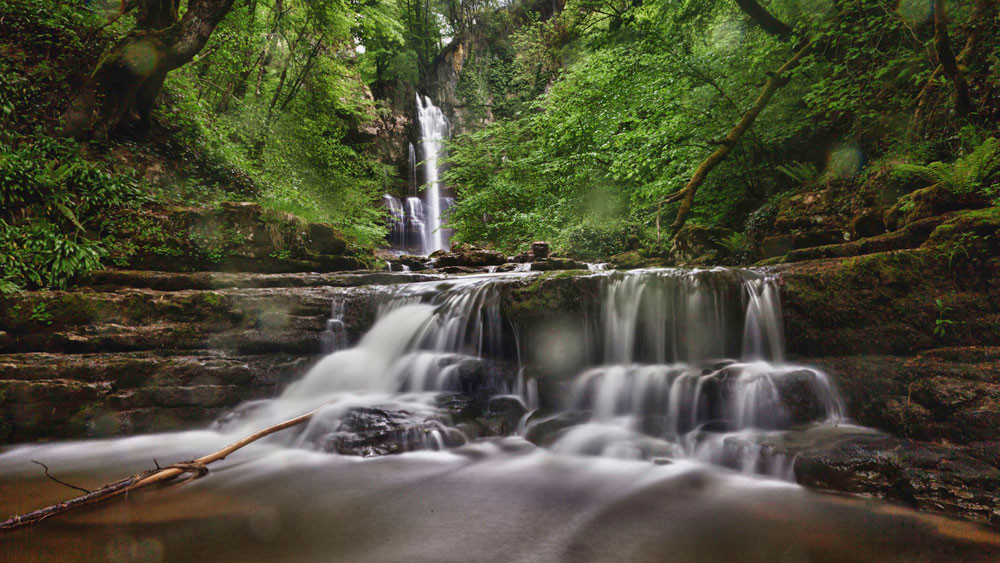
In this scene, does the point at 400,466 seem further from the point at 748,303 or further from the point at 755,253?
the point at 755,253

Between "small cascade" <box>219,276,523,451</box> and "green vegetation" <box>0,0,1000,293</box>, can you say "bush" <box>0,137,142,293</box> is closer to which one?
"green vegetation" <box>0,0,1000,293</box>

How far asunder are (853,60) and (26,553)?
1105 cm

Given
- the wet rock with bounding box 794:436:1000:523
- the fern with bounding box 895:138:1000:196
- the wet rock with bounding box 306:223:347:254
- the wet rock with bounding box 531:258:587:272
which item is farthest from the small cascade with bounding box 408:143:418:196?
the wet rock with bounding box 794:436:1000:523

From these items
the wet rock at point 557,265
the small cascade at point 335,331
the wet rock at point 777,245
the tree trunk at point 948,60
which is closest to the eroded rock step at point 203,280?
the small cascade at point 335,331

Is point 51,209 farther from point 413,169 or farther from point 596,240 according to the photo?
point 413,169

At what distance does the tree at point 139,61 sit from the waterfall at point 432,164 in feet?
43.7

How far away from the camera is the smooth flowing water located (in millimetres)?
2195

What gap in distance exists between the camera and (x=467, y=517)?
2.58m

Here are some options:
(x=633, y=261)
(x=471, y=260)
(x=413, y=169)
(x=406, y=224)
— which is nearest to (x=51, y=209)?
(x=471, y=260)

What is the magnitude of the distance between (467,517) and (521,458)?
114 centimetres

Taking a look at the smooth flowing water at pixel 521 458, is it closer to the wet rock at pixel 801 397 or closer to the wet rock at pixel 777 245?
the wet rock at pixel 801 397

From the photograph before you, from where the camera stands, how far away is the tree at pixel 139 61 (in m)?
7.28

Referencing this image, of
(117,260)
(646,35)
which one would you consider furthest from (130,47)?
(646,35)

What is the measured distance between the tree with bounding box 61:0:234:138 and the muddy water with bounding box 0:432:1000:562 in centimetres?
671
